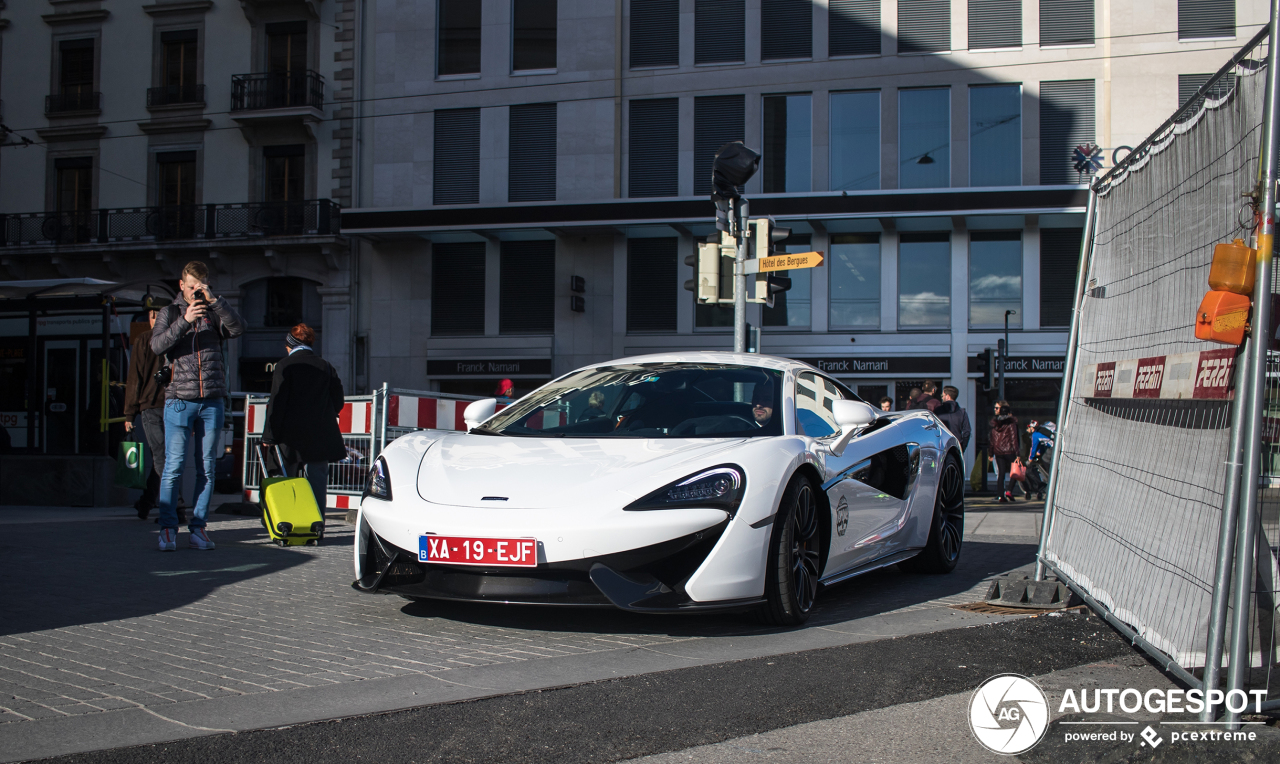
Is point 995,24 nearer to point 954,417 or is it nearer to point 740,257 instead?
point 954,417

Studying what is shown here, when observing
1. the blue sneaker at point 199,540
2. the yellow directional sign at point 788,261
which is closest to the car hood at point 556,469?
the blue sneaker at point 199,540

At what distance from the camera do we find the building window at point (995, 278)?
25.4 meters

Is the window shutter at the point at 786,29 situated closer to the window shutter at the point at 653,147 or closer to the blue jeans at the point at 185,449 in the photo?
the window shutter at the point at 653,147

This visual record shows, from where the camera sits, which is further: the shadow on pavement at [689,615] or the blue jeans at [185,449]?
the blue jeans at [185,449]

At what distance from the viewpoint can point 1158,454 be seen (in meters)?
4.25

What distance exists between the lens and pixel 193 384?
730cm

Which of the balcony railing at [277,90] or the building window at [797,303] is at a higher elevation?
the balcony railing at [277,90]

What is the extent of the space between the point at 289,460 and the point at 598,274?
770 inches

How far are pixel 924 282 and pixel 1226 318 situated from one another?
23.2 m

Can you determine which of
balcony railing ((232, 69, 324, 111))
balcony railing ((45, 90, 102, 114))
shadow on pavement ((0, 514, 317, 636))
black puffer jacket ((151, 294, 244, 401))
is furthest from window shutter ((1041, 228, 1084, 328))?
balcony railing ((45, 90, 102, 114))

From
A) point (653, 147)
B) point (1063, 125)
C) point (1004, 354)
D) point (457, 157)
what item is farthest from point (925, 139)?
point (457, 157)

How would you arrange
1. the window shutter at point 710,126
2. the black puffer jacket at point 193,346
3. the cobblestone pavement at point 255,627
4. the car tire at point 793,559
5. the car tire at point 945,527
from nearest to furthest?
the cobblestone pavement at point 255,627 < the car tire at point 793,559 < the car tire at point 945,527 < the black puffer jacket at point 193,346 < the window shutter at point 710,126

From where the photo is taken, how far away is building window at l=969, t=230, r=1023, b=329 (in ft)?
83.2

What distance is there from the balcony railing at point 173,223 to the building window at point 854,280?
41.6 feet
